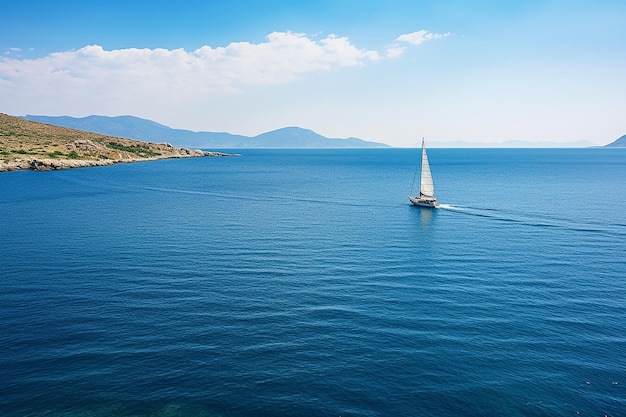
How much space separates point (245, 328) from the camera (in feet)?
142

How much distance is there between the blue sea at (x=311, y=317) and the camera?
109ft

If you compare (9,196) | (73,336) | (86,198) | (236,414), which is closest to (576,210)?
(236,414)

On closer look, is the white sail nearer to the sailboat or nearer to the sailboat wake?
the sailboat

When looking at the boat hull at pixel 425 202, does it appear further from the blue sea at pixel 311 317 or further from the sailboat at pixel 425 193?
the blue sea at pixel 311 317

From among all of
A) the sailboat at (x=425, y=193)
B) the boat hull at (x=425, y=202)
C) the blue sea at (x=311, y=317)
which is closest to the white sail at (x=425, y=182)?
the sailboat at (x=425, y=193)

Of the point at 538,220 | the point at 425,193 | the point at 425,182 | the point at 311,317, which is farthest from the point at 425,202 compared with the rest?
the point at 311,317

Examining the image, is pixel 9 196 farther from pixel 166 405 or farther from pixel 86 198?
pixel 166 405

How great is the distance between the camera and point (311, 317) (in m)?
45.9

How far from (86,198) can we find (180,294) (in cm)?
9076

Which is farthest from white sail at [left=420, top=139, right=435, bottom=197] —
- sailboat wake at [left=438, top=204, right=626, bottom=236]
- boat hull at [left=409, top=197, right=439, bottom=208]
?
sailboat wake at [left=438, top=204, right=626, bottom=236]

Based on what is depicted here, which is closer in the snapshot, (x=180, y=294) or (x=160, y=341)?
(x=160, y=341)

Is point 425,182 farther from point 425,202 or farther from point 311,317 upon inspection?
point 311,317

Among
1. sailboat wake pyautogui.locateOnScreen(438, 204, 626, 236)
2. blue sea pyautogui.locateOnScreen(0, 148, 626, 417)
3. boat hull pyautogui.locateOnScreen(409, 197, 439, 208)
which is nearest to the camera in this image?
blue sea pyautogui.locateOnScreen(0, 148, 626, 417)

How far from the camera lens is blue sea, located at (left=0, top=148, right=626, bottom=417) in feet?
109
